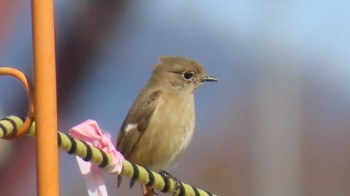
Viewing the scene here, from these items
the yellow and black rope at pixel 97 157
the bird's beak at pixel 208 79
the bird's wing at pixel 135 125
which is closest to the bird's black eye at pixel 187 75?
the bird's beak at pixel 208 79

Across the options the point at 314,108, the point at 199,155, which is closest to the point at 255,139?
the point at 314,108

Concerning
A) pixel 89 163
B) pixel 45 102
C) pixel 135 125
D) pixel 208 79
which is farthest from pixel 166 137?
pixel 45 102

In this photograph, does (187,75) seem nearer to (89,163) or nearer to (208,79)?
(208,79)

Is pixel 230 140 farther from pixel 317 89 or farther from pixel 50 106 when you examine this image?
pixel 50 106

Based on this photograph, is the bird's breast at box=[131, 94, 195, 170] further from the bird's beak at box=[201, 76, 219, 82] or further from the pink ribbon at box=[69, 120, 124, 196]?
the pink ribbon at box=[69, 120, 124, 196]

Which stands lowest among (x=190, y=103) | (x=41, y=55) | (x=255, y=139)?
(x=255, y=139)

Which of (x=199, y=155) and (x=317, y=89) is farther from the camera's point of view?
(x=317, y=89)
